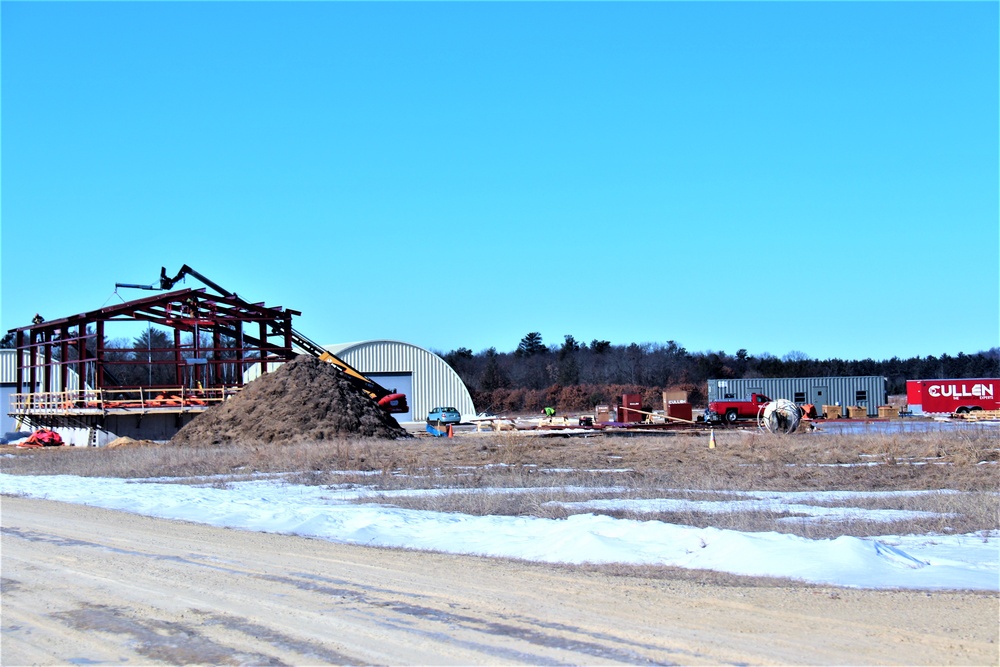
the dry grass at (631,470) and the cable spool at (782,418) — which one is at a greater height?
the cable spool at (782,418)

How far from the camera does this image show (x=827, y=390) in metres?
66.9

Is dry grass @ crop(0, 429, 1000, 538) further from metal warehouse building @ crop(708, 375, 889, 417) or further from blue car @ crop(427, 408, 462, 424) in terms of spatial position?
metal warehouse building @ crop(708, 375, 889, 417)

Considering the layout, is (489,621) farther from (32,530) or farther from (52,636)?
(32,530)

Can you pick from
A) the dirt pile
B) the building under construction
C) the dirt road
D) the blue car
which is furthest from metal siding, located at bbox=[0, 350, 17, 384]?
the dirt road

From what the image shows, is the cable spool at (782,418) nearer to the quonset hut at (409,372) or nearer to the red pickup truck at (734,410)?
the red pickup truck at (734,410)

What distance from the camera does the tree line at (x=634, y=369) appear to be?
97.4m

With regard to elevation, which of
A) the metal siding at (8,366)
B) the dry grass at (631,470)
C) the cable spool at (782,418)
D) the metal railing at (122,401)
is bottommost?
the dry grass at (631,470)

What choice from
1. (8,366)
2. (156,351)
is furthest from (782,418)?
(8,366)

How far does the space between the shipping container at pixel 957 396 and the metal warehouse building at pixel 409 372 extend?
32518 mm

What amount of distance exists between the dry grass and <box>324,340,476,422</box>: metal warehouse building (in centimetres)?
3493

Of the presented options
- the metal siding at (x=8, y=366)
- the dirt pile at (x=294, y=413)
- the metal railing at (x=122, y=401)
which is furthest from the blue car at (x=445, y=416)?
the metal siding at (x=8, y=366)

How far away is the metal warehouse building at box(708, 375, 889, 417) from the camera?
65.2 meters

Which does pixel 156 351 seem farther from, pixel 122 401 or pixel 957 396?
pixel 957 396

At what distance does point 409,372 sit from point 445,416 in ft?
24.3
